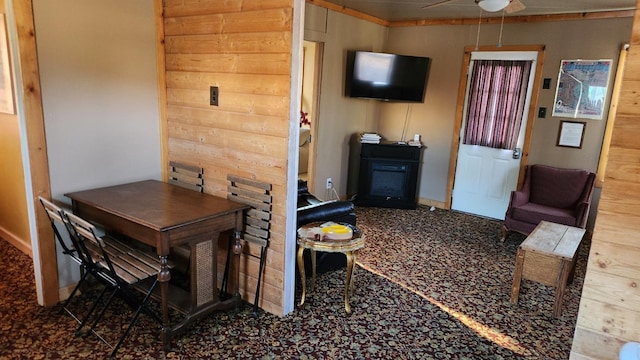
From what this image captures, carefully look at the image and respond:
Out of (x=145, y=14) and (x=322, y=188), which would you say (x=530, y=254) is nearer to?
(x=322, y=188)

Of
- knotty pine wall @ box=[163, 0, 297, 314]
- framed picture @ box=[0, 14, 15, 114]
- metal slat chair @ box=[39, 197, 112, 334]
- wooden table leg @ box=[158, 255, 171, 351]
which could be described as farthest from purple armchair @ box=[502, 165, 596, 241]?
framed picture @ box=[0, 14, 15, 114]

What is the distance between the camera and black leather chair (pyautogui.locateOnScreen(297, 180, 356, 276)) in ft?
10.6

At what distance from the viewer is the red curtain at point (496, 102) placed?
16.8 feet

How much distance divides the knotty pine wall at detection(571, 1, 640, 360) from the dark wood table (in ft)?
6.38

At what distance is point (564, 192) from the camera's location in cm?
462

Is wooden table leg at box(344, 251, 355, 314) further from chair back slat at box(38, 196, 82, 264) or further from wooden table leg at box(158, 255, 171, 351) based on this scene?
chair back slat at box(38, 196, 82, 264)

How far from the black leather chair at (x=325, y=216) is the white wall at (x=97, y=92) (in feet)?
4.11

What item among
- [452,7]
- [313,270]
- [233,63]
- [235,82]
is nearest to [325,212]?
[313,270]

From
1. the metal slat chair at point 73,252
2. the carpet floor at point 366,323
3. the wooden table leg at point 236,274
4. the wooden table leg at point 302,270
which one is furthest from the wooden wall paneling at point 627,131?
the metal slat chair at point 73,252

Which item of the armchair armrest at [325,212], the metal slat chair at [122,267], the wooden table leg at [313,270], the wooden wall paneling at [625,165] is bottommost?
the wooden table leg at [313,270]

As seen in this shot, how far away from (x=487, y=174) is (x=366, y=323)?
343cm

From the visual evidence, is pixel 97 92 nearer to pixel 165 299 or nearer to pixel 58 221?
pixel 58 221

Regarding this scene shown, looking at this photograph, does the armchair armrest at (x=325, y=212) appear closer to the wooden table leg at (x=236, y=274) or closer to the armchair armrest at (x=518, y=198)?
the wooden table leg at (x=236, y=274)

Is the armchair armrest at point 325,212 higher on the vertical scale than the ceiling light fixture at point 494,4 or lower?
lower
